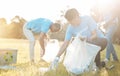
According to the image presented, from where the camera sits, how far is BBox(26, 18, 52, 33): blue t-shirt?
6.45 meters

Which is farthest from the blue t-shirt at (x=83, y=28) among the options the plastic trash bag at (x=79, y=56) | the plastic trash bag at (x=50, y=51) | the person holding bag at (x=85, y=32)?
the plastic trash bag at (x=50, y=51)

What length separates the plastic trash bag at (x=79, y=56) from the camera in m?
4.74

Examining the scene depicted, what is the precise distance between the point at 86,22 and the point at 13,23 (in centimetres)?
2429

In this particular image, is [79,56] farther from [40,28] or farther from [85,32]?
[40,28]

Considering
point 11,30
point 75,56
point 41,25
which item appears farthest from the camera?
point 11,30

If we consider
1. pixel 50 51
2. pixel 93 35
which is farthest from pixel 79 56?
pixel 50 51

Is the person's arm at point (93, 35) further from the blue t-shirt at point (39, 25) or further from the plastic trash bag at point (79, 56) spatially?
the blue t-shirt at point (39, 25)

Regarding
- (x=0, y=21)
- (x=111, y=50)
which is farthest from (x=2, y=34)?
(x=111, y=50)

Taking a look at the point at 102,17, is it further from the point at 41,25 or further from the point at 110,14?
the point at 41,25

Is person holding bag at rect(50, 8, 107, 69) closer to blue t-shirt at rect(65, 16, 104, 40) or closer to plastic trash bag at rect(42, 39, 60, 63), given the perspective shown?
blue t-shirt at rect(65, 16, 104, 40)

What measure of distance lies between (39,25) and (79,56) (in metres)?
2.17

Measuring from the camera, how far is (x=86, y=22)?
5.04m

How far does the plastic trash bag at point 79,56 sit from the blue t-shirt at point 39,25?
164 centimetres

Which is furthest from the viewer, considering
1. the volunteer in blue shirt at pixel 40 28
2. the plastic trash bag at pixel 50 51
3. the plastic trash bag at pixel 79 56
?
the plastic trash bag at pixel 50 51
